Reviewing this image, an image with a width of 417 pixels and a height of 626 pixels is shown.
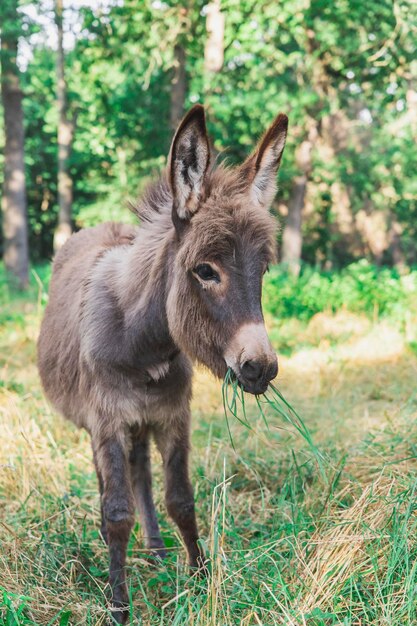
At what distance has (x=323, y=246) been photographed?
21.2 m

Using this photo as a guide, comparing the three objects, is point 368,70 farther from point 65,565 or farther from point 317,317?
point 65,565

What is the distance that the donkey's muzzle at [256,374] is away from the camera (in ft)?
6.51

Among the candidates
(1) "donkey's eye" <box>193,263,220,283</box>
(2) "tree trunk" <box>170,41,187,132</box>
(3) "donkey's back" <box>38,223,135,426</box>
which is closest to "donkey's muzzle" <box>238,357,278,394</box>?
(1) "donkey's eye" <box>193,263,220,283</box>

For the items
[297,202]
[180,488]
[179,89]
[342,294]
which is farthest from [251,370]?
[297,202]

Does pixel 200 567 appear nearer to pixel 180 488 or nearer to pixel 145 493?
pixel 180 488

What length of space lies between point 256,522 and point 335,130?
718 inches

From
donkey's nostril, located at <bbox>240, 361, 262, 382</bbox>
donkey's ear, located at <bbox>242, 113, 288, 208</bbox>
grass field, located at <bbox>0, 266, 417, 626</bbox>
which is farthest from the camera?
donkey's ear, located at <bbox>242, 113, 288, 208</bbox>

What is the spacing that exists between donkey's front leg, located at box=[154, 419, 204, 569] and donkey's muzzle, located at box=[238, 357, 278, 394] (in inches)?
34.3

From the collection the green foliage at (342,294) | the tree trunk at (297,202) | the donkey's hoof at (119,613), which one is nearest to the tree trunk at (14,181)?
the green foliage at (342,294)

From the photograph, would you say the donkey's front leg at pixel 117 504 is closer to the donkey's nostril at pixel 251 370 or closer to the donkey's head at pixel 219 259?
the donkey's head at pixel 219 259

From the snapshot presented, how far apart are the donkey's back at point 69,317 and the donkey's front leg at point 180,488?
48cm

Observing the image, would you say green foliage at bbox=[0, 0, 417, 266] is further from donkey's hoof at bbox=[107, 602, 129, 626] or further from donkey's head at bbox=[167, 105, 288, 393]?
donkey's hoof at bbox=[107, 602, 129, 626]

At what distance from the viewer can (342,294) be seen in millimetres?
8891

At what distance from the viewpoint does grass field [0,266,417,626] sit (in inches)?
84.4
